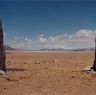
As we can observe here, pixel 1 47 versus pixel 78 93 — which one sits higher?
pixel 1 47

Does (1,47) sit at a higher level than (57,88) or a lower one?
higher

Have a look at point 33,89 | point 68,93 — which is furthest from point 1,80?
point 68,93

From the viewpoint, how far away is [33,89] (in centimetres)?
1806

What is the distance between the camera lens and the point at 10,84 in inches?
790

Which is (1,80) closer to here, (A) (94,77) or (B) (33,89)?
(B) (33,89)

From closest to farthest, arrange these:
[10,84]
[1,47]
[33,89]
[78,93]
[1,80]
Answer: [78,93] < [33,89] < [10,84] < [1,80] < [1,47]

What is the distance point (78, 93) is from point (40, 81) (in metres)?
4.55

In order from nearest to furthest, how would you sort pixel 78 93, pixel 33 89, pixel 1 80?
pixel 78 93 → pixel 33 89 → pixel 1 80

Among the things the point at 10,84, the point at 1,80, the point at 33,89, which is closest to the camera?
the point at 33,89

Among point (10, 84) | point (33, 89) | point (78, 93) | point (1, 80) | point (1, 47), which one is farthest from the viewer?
point (1, 47)

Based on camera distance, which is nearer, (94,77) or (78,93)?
(78,93)

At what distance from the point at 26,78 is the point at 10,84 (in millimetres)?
2740

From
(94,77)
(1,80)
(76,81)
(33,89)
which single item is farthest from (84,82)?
(1,80)

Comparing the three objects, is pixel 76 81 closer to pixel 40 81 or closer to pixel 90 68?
pixel 40 81
